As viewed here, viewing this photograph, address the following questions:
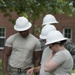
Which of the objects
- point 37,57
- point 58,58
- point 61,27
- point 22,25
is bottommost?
point 61,27

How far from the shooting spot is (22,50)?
670 cm

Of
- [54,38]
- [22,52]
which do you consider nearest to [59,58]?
[54,38]

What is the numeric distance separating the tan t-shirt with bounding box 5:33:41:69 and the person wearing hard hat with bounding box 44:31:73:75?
147 cm

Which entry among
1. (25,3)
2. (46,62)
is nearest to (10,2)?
(25,3)

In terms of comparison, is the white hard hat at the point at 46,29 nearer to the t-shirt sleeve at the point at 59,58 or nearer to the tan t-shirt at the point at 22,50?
the t-shirt sleeve at the point at 59,58

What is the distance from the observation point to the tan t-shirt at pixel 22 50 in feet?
21.9

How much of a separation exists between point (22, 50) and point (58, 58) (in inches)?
64.0

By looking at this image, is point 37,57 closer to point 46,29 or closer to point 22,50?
point 22,50

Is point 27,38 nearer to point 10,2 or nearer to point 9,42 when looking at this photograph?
point 9,42

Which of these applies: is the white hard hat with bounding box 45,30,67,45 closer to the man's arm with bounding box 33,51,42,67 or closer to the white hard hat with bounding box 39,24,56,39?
the white hard hat with bounding box 39,24,56,39

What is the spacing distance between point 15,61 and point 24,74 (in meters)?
0.27

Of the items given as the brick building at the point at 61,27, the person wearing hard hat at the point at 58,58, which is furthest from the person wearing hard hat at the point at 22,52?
the brick building at the point at 61,27

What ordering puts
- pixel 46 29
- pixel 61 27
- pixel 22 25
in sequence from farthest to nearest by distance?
pixel 61 27 → pixel 22 25 → pixel 46 29

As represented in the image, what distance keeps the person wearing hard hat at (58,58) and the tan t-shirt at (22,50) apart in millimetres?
1469
